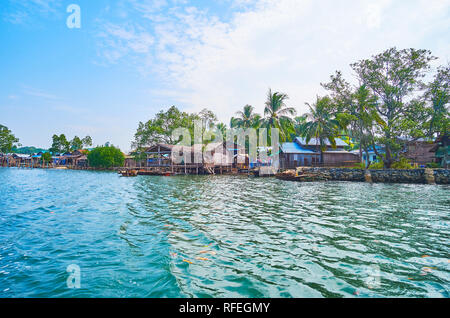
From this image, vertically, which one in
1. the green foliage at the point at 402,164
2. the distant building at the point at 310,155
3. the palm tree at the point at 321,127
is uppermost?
the palm tree at the point at 321,127

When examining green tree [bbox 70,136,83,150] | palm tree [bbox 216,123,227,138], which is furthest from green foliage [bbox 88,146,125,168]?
green tree [bbox 70,136,83,150]

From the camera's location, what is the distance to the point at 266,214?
9.16 metres

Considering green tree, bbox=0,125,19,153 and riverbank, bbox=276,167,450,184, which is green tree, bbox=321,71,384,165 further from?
green tree, bbox=0,125,19,153

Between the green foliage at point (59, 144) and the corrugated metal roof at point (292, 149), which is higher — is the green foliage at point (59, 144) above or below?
above

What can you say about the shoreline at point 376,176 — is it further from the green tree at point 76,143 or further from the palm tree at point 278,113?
the green tree at point 76,143

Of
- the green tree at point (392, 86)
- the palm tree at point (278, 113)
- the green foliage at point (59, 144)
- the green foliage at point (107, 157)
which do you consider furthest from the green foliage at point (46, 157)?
the green tree at point (392, 86)

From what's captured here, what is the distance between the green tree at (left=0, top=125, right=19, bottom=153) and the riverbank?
273 feet

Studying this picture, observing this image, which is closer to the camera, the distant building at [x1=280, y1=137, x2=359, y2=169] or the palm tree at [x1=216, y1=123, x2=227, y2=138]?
the distant building at [x1=280, y1=137, x2=359, y2=169]

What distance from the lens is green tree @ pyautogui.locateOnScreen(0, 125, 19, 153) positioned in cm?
7044

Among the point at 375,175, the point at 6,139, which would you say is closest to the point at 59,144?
the point at 6,139

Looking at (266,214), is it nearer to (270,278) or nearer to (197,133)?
(270,278)

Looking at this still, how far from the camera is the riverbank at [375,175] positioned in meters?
22.8

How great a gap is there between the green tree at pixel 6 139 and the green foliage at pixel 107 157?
111 feet

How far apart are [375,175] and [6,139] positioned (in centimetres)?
9531
